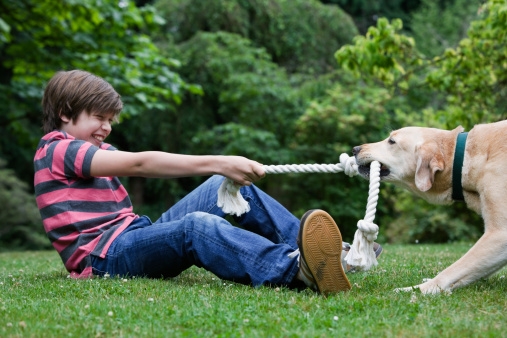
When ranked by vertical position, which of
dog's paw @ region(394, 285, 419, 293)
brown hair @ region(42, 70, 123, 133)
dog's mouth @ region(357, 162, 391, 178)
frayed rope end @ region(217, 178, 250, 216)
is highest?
brown hair @ region(42, 70, 123, 133)

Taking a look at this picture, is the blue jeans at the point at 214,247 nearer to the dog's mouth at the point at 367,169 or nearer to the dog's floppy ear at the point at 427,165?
the dog's mouth at the point at 367,169

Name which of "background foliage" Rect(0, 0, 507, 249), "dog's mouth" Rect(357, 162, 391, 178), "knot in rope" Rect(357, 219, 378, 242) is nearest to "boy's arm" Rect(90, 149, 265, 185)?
"knot in rope" Rect(357, 219, 378, 242)

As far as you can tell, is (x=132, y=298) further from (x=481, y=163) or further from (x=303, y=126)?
Result: (x=303, y=126)

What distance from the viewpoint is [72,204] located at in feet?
13.0

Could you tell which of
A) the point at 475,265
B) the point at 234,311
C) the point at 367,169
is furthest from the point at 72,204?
the point at 475,265

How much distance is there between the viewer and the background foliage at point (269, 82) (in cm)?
841

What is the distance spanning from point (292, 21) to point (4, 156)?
8662mm

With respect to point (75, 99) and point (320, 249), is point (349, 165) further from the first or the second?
point (75, 99)

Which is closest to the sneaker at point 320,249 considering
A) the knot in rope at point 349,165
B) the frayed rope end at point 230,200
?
the frayed rope end at point 230,200

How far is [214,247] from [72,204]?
99cm

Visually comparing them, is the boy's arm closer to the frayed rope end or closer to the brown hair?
the frayed rope end

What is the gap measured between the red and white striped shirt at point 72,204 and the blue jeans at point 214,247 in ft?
0.32

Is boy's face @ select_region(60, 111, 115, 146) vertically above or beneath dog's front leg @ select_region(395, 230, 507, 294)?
above

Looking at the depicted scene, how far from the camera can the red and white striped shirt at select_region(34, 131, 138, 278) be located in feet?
12.9
